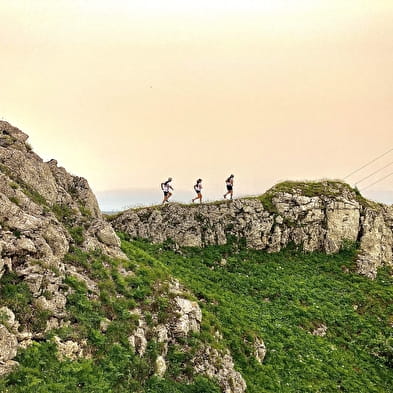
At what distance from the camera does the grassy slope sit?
22562 mm

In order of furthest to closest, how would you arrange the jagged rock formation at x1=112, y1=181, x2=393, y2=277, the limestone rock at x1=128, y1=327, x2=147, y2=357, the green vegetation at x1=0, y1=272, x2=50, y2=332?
the jagged rock formation at x1=112, y1=181, x2=393, y2=277, the limestone rock at x1=128, y1=327, x2=147, y2=357, the green vegetation at x1=0, y1=272, x2=50, y2=332

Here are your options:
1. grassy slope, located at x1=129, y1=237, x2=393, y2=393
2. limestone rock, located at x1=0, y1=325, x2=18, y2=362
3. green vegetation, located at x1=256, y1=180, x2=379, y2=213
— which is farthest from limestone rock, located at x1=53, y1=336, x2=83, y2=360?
green vegetation, located at x1=256, y1=180, x2=379, y2=213

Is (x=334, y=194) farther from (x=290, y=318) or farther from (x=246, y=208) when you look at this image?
(x=290, y=318)

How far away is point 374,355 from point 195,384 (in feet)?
55.7

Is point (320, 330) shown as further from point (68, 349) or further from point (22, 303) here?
point (22, 303)

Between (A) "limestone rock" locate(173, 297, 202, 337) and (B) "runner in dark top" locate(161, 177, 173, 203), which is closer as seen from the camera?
(A) "limestone rock" locate(173, 297, 202, 337)

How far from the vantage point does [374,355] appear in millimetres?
27750

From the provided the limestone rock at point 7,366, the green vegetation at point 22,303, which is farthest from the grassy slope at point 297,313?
the limestone rock at point 7,366

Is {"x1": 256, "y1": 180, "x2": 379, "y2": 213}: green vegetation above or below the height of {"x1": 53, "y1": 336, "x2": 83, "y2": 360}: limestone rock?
above

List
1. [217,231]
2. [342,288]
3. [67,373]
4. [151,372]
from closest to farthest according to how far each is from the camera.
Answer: [67,373], [151,372], [342,288], [217,231]

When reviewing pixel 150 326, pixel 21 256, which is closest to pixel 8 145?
pixel 21 256

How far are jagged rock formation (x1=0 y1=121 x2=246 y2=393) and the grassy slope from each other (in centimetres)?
289

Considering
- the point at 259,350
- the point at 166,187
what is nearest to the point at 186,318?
the point at 259,350

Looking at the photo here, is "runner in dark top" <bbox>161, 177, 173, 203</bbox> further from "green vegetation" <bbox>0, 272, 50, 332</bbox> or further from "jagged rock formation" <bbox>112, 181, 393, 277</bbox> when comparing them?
"green vegetation" <bbox>0, 272, 50, 332</bbox>
